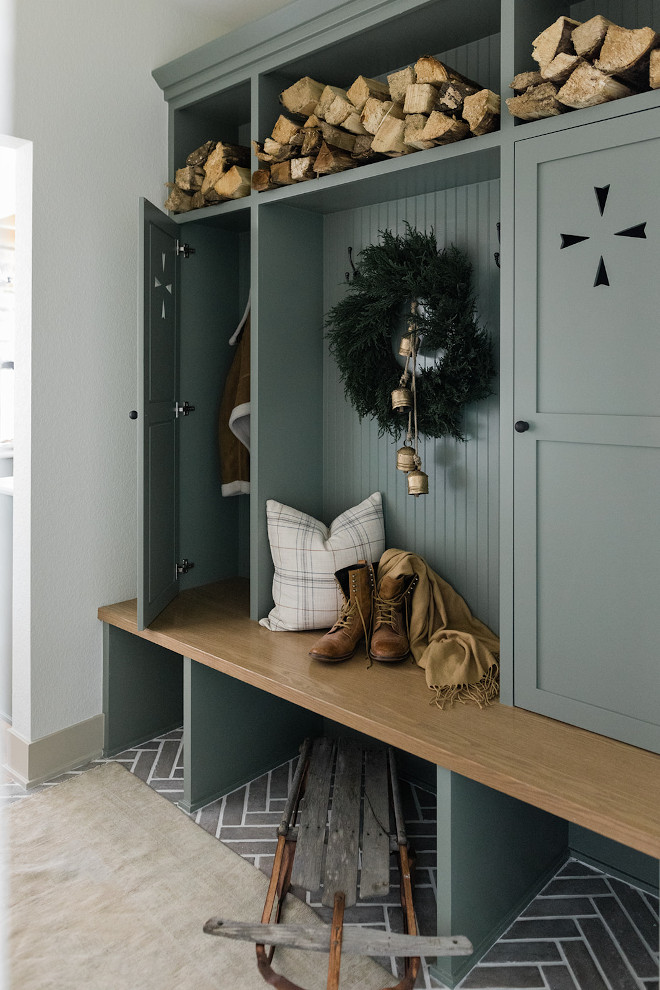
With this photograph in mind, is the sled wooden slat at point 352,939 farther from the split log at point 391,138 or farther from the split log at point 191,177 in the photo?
the split log at point 191,177

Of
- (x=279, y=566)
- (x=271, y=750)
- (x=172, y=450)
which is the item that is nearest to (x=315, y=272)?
(x=172, y=450)

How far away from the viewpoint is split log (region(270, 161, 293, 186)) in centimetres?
239

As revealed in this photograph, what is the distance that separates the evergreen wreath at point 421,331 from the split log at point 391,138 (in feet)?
0.81

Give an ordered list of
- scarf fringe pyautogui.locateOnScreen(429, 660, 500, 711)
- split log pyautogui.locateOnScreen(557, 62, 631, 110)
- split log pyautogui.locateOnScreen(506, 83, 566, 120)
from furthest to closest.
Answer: scarf fringe pyautogui.locateOnScreen(429, 660, 500, 711) < split log pyautogui.locateOnScreen(506, 83, 566, 120) < split log pyautogui.locateOnScreen(557, 62, 631, 110)

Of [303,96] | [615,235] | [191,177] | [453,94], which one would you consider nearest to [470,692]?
[615,235]

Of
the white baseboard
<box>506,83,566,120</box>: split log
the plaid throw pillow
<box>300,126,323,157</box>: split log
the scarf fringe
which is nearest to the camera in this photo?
<box>506,83,566,120</box>: split log

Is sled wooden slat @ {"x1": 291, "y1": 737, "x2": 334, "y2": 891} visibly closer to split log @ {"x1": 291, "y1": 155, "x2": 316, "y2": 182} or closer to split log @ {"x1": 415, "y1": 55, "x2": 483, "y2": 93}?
split log @ {"x1": 291, "y1": 155, "x2": 316, "y2": 182}

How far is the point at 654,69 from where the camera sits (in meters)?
1.55

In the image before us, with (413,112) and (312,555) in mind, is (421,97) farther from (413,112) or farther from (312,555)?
(312,555)

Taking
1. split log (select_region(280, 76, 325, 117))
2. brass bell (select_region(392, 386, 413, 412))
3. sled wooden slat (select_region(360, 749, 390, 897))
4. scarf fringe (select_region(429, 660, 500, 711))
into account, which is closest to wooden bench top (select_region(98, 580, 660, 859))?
scarf fringe (select_region(429, 660, 500, 711))

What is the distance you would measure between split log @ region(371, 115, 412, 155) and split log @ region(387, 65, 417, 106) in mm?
67

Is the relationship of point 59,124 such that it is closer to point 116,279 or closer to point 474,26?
point 116,279

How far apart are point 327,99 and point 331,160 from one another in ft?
0.64

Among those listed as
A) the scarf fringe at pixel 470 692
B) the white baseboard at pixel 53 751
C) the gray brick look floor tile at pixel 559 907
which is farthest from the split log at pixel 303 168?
the gray brick look floor tile at pixel 559 907
